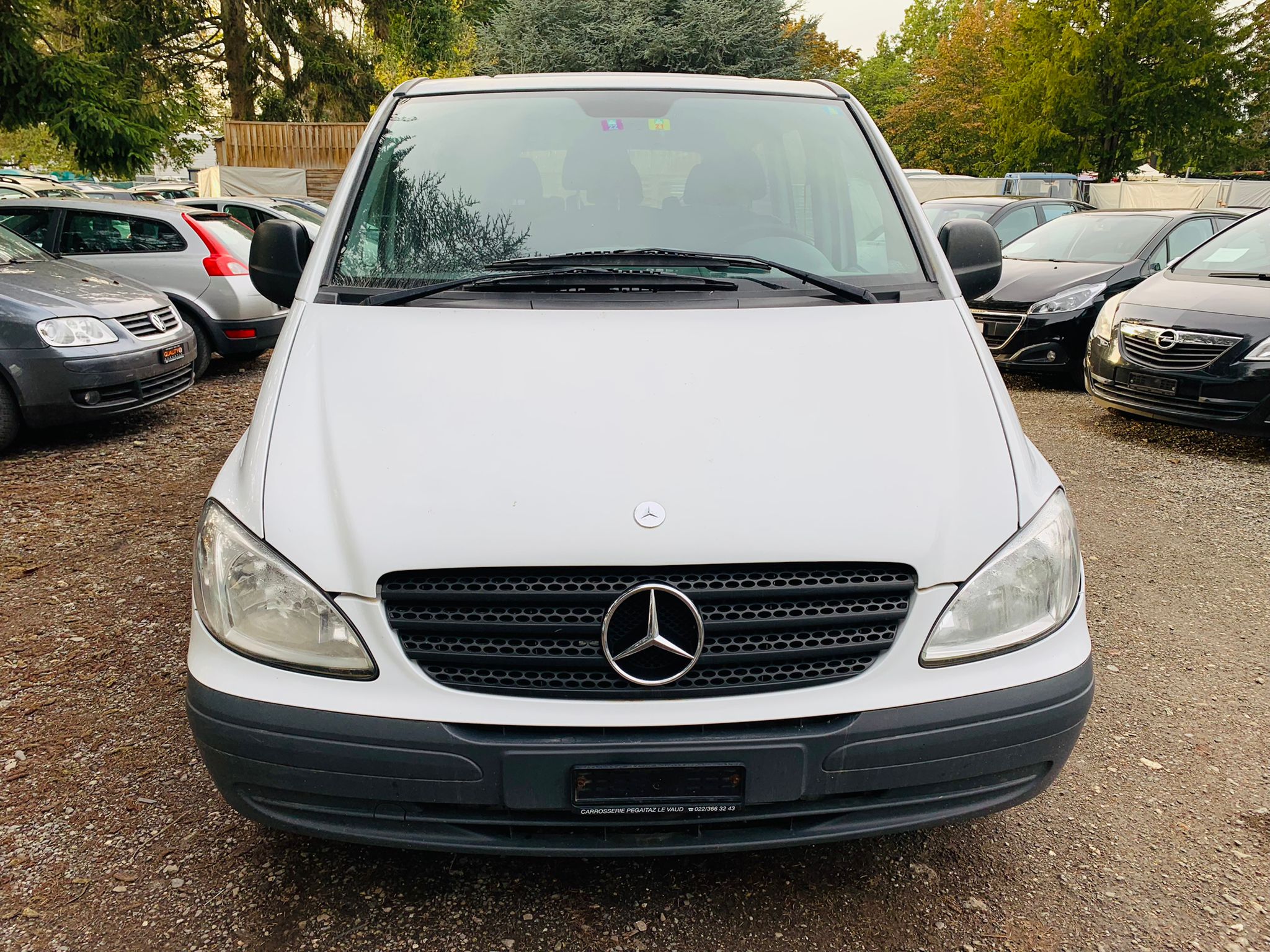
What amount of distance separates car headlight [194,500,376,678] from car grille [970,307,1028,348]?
7.62 meters

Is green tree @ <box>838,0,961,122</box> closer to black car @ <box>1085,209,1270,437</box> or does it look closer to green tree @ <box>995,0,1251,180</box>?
green tree @ <box>995,0,1251,180</box>

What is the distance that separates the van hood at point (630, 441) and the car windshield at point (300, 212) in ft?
40.3

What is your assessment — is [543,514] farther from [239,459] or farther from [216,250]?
[216,250]

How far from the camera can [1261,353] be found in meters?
5.89

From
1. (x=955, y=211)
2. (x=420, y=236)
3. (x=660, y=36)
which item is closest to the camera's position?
(x=420, y=236)

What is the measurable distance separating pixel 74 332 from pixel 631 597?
5.50 meters

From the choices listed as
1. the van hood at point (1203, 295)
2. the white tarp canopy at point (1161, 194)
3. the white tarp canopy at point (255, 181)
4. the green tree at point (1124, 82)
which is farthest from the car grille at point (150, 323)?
the green tree at point (1124, 82)

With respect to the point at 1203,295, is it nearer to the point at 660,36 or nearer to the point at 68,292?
the point at 68,292

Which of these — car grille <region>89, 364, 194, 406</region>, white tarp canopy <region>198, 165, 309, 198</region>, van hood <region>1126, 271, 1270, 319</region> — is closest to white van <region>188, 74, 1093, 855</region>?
car grille <region>89, 364, 194, 406</region>

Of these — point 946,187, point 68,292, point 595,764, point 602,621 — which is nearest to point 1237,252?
point 602,621

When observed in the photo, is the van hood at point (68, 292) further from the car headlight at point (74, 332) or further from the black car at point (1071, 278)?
the black car at point (1071, 278)

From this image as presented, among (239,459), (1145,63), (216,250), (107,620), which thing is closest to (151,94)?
(216,250)

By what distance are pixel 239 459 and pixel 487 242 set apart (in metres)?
0.96

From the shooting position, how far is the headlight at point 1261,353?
587cm
